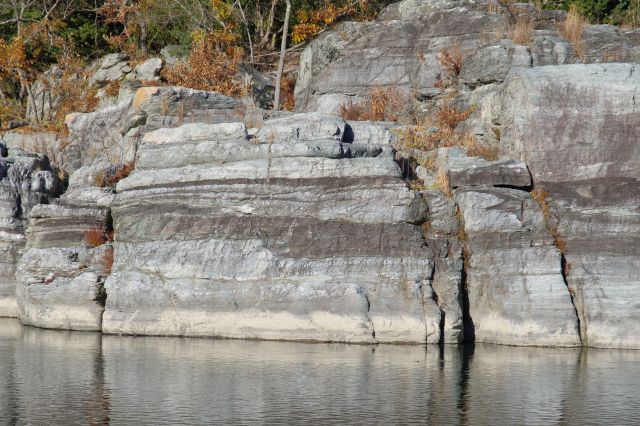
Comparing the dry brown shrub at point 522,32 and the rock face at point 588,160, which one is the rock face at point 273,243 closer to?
the rock face at point 588,160

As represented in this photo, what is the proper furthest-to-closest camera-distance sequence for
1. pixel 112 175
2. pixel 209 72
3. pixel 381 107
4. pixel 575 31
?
pixel 209 72 < pixel 381 107 < pixel 575 31 < pixel 112 175

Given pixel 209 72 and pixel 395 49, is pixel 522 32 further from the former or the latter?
pixel 209 72

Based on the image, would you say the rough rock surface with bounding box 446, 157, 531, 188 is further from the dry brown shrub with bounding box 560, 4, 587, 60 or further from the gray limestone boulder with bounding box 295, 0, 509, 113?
the gray limestone boulder with bounding box 295, 0, 509, 113

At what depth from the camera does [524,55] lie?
2455 centimetres

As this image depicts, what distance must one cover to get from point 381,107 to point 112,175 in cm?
745

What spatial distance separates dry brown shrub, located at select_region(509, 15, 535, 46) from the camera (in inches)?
994

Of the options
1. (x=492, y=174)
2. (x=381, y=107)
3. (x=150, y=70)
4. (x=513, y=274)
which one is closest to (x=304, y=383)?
(x=513, y=274)

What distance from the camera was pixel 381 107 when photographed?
2627 cm

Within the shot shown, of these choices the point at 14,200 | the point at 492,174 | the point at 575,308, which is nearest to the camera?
the point at 575,308

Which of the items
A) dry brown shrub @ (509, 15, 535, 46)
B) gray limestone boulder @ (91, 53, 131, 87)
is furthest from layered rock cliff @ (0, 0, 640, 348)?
gray limestone boulder @ (91, 53, 131, 87)

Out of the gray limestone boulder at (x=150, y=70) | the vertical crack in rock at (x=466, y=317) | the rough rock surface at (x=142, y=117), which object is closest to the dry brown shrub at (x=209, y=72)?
the gray limestone boulder at (x=150, y=70)

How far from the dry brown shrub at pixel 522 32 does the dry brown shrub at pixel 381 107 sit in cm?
330

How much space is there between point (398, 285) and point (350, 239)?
4.61 feet

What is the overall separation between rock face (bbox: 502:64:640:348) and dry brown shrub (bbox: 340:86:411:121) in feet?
17.9
